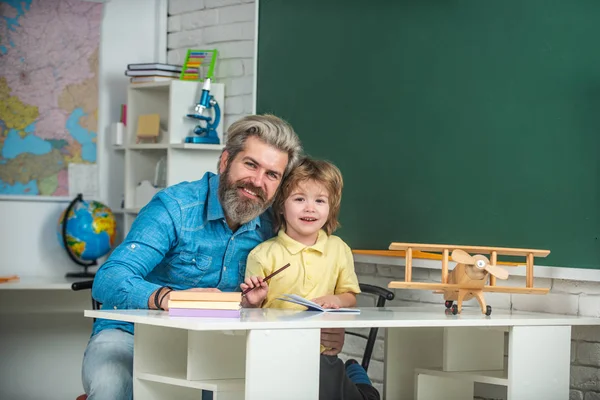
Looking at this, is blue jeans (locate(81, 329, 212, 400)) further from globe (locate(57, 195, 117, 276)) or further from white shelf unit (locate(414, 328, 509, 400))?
globe (locate(57, 195, 117, 276))

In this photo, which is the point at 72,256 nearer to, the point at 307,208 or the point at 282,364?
the point at 307,208

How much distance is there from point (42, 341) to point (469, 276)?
122 inches

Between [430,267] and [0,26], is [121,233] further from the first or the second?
[430,267]

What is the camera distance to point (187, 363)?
2496 millimetres

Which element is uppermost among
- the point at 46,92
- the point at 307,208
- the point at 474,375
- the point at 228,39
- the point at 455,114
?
the point at 228,39

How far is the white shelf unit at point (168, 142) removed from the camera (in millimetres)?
4680

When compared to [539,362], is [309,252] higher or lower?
higher

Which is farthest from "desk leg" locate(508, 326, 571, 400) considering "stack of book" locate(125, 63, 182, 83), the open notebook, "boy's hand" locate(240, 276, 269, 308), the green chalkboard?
"stack of book" locate(125, 63, 182, 83)

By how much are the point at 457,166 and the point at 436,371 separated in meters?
0.83

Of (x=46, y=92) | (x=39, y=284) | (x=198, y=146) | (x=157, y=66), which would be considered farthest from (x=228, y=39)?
(x=39, y=284)

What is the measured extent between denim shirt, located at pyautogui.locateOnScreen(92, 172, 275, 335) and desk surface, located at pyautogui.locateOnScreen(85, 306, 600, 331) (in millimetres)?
449

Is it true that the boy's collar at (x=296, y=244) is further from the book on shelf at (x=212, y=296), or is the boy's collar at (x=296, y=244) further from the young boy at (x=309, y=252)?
the book on shelf at (x=212, y=296)

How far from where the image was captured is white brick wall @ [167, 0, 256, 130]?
4.62 m

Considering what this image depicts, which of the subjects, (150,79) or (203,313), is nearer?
(203,313)
